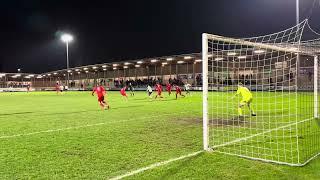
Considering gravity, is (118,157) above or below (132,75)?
below

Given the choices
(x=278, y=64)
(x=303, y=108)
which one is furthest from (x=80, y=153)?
(x=303, y=108)

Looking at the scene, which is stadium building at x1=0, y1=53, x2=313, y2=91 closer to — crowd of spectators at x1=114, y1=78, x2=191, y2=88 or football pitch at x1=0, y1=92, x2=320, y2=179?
crowd of spectators at x1=114, y1=78, x2=191, y2=88

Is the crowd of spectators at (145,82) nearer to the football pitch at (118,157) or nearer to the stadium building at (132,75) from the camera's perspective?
the stadium building at (132,75)

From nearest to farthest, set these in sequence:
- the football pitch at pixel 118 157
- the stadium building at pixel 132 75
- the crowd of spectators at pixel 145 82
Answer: the football pitch at pixel 118 157
the stadium building at pixel 132 75
the crowd of spectators at pixel 145 82

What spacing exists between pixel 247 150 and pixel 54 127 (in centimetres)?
751

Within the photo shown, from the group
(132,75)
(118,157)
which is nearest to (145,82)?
(132,75)

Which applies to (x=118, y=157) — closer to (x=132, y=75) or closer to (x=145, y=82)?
(x=145, y=82)

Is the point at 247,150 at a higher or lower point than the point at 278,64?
lower

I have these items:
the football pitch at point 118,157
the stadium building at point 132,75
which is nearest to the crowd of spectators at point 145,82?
the stadium building at point 132,75

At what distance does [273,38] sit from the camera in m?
9.12

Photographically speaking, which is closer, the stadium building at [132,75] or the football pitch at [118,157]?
the football pitch at [118,157]

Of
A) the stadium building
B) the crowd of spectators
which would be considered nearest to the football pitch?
the stadium building

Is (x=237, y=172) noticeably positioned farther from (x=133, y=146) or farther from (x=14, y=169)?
(x=14, y=169)

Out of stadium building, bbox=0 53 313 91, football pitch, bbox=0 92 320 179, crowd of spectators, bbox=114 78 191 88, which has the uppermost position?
stadium building, bbox=0 53 313 91
